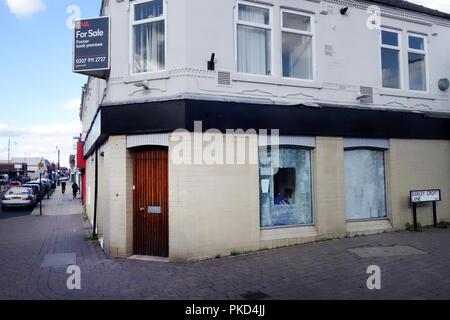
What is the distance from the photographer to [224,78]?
7.98 m

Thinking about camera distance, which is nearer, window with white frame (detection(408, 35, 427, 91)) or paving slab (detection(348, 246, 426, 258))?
paving slab (detection(348, 246, 426, 258))

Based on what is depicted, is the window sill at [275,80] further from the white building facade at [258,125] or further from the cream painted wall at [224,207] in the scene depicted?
the cream painted wall at [224,207]

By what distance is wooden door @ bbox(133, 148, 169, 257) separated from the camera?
25.8 feet

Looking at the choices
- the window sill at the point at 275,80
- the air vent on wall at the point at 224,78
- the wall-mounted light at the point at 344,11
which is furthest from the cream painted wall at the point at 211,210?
the wall-mounted light at the point at 344,11

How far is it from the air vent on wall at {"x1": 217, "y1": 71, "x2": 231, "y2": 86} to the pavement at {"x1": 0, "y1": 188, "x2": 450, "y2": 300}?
414 centimetres

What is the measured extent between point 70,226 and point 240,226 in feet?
29.0

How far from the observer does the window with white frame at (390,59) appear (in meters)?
10.2

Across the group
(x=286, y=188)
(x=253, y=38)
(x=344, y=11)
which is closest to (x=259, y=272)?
(x=286, y=188)

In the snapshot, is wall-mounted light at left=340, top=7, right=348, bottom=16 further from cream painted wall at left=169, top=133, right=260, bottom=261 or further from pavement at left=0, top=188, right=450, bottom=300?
pavement at left=0, top=188, right=450, bottom=300

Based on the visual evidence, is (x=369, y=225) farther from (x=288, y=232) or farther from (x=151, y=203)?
(x=151, y=203)

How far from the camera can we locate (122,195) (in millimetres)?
8031

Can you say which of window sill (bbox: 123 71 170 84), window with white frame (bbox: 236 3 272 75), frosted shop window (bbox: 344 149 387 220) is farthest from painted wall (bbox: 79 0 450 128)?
frosted shop window (bbox: 344 149 387 220)

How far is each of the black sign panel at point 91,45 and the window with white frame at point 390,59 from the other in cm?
811

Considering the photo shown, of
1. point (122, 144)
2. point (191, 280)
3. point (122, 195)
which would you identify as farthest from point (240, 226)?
point (122, 144)
